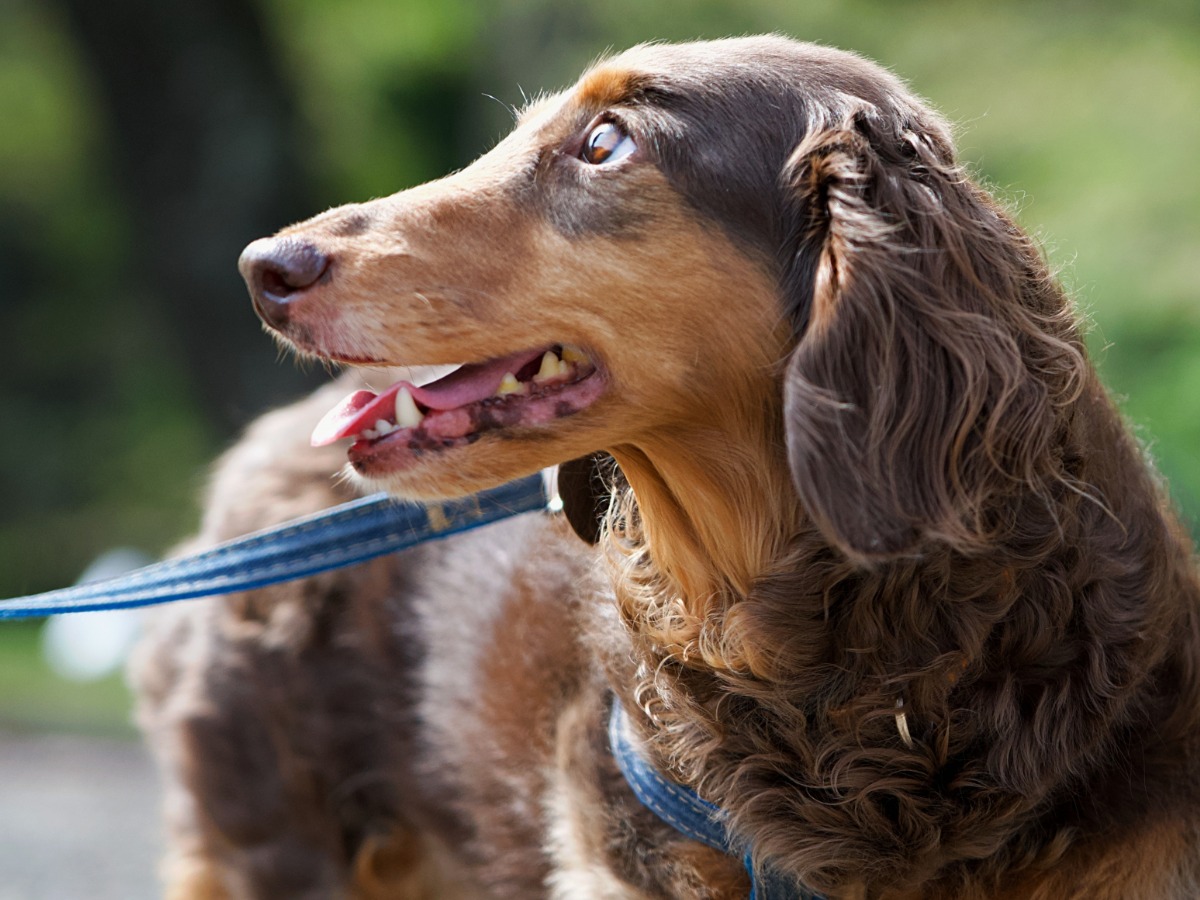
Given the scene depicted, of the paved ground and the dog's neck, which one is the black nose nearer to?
the dog's neck

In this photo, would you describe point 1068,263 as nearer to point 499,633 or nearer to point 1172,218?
point 499,633

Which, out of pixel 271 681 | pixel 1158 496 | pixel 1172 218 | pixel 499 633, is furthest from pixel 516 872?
pixel 1172 218

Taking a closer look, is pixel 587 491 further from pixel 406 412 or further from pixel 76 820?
pixel 76 820

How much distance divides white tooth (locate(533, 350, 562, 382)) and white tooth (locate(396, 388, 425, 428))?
0.77 feet

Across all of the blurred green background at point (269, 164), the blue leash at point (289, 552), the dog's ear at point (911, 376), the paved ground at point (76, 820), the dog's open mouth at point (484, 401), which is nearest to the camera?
the dog's ear at point (911, 376)

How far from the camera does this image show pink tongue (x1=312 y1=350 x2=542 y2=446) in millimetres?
2480

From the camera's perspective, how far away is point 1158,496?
2611 mm

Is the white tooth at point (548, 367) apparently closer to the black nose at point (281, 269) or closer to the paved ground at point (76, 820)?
the black nose at point (281, 269)

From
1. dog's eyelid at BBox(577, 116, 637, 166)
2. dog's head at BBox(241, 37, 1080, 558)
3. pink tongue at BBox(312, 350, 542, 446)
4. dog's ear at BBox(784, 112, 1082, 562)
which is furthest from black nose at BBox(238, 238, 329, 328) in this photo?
dog's ear at BBox(784, 112, 1082, 562)

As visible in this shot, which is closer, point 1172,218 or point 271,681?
point 271,681

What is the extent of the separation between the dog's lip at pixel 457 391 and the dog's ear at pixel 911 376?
47 centimetres

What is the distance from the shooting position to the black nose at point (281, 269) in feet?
7.85

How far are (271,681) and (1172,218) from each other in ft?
22.5

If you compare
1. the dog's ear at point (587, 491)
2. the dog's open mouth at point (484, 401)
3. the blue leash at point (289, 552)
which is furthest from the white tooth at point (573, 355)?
the blue leash at point (289, 552)
